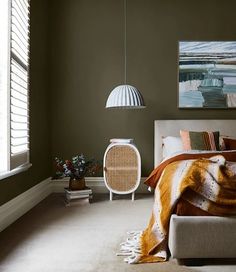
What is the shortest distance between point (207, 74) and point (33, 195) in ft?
9.96

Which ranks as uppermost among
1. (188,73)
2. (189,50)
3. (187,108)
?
(189,50)

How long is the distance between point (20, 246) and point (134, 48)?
11.4ft

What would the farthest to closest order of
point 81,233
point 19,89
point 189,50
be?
point 189,50
point 19,89
point 81,233

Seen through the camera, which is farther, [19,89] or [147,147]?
[147,147]

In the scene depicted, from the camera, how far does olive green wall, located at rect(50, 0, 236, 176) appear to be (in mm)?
5199

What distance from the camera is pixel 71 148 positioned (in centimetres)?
524

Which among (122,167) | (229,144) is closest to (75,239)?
(122,167)

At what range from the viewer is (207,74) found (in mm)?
5145

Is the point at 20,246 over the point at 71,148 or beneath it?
beneath

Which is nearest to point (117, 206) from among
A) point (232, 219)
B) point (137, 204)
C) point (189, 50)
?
point (137, 204)

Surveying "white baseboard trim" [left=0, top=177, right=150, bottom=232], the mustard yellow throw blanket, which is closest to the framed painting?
"white baseboard trim" [left=0, top=177, right=150, bottom=232]

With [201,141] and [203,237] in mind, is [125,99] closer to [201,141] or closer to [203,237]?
[201,141]

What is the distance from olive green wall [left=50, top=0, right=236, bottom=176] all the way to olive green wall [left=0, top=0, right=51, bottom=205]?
0.84 feet

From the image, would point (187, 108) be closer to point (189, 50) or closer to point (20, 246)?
point (189, 50)
